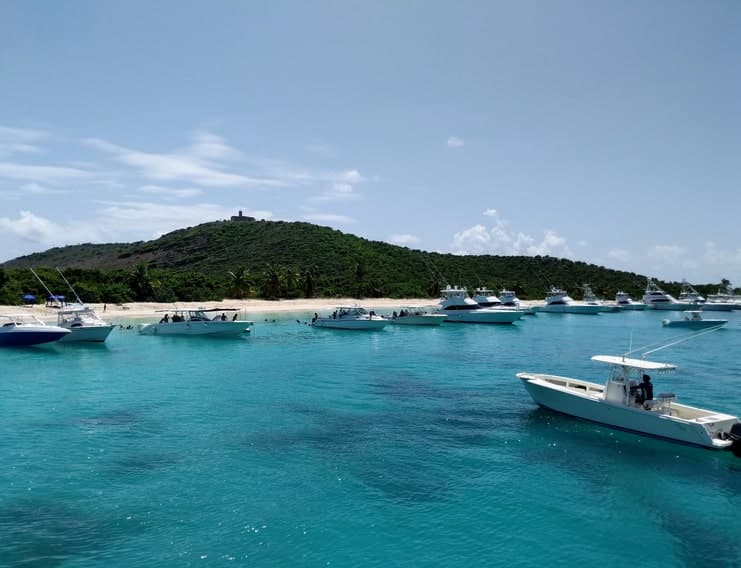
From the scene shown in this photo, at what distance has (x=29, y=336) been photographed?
5025 cm

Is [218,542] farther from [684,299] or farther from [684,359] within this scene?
[684,299]

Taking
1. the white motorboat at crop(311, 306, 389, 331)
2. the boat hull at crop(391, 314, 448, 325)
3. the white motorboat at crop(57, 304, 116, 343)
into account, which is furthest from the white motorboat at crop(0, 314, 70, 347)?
the boat hull at crop(391, 314, 448, 325)

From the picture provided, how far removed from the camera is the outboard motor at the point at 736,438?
2064cm

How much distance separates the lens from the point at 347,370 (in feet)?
130

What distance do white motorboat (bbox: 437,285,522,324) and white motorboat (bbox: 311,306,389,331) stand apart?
1476 centimetres

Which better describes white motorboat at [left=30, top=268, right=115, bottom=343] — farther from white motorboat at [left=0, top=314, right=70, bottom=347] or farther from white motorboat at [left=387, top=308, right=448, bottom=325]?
white motorboat at [left=387, top=308, right=448, bottom=325]

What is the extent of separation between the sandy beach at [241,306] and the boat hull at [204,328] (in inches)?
686

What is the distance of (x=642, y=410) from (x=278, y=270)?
88.0 meters

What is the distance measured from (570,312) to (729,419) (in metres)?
82.4

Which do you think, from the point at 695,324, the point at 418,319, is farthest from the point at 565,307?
the point at 418,319

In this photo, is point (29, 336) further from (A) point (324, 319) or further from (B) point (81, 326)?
(A) point (324, 319)

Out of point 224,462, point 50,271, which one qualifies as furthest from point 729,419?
point 50,271

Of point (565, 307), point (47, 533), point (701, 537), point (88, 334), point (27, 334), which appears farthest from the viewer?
point (565, 307)

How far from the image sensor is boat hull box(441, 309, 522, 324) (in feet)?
253
